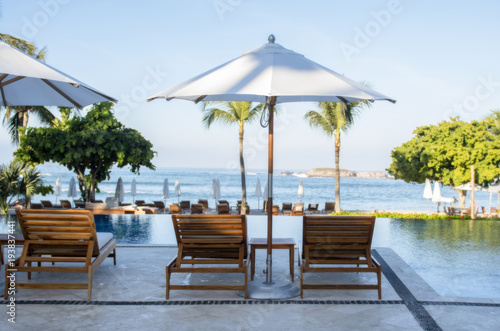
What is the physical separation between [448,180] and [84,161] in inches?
916

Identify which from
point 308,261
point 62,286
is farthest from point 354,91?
point 62,286

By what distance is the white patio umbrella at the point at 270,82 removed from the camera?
4500 mm

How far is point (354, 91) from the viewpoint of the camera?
4672 millimetres

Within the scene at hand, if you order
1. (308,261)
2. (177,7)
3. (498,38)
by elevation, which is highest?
(498,38)

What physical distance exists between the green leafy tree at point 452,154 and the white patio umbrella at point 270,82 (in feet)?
98.6

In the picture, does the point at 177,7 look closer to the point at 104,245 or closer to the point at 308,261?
the point at 104,245

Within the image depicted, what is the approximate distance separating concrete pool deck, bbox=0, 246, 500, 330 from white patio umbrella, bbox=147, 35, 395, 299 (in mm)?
452

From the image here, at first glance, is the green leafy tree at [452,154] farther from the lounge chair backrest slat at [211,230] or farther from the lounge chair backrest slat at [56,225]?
the lounge chair backrest slat at [56,225]

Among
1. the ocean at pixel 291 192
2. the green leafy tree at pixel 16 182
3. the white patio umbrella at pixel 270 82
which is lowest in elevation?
the ocean at pixel 291 192

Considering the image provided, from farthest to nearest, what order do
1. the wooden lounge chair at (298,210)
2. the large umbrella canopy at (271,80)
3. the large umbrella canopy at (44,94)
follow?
the wooden lounge chair at (298,210) → the large umbrella canopy at (44,94) → the large umbrella canopy at (271,80)

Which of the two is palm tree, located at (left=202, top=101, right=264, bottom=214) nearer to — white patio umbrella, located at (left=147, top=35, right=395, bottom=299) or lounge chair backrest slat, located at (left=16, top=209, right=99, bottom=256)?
white patio umbrella, located at (left=147, top=35, right=395, bottom=299)

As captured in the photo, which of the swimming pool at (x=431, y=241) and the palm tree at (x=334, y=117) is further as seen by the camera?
the palm tree at (x=334, y=117)

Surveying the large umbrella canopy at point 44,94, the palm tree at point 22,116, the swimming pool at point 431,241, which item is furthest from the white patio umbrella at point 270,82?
the palm tree at point 22,116

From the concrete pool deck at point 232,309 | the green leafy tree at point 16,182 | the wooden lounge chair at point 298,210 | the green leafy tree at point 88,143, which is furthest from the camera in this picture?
the wooden lounge chair at point 298,210
